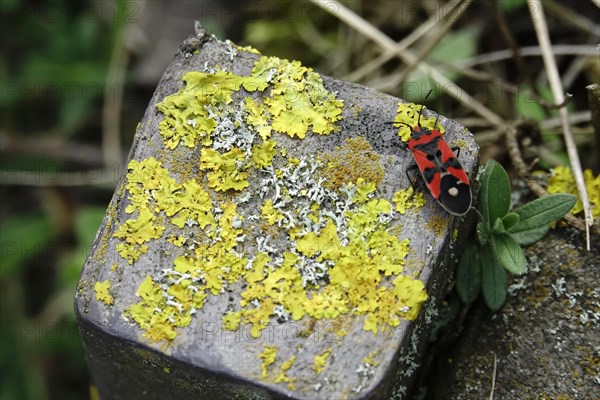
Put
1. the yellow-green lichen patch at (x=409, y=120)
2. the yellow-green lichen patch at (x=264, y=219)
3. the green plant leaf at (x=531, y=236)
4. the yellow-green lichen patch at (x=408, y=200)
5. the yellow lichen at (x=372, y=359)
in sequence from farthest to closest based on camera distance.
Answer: the green plant leaf at (x=531, y=236), the yellow-green lichen patch at (x=409, y=120), the yellow-green lichen patch at (x=408, y=200), the yellow-green lichen patch at (x=264, y=219), the yellow lichen at (x=372, y=359)

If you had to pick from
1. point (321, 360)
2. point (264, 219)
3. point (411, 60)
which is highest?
point (411, 60)

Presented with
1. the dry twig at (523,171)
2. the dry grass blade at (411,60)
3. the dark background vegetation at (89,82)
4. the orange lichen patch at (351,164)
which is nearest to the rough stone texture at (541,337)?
the dry twig at (523,171)

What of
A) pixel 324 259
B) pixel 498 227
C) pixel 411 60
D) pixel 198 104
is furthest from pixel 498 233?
pixel 411 60

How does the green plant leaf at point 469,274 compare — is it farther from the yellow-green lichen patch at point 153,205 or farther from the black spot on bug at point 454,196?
the yellow-green lichen patch at point 153,205

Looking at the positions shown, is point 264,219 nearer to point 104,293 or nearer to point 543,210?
point 104,293

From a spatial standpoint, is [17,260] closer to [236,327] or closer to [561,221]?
[236,327]

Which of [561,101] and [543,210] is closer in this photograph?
[543,210]

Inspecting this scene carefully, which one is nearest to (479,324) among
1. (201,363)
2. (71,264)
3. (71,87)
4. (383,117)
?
(383,117)

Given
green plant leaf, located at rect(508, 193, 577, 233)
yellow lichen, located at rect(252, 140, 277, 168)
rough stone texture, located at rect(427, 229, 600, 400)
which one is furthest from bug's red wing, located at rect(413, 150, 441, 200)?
rough stone texture, located at rect(427, 229, 600, 400)
